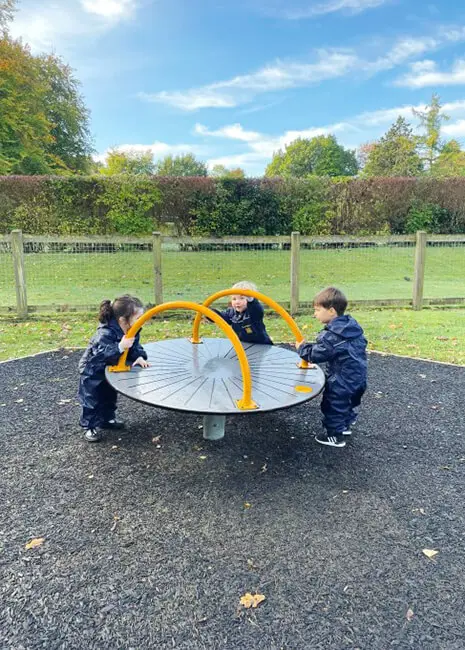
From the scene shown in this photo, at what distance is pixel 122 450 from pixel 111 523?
877mm

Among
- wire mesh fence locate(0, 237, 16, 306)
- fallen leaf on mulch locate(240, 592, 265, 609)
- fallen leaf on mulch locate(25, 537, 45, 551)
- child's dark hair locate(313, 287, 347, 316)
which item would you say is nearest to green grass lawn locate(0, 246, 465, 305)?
wire mesh fence locate(0, 237, 16, 306)

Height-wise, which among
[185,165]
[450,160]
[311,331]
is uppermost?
[185,165]

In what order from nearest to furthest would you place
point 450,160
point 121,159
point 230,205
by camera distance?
point 230,205 < point 450,160 < point 121,159

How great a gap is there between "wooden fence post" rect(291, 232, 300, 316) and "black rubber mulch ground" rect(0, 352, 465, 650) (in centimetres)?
437

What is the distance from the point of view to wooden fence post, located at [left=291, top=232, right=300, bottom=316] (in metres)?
8.09

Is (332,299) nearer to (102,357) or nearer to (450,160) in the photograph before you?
(102,357)

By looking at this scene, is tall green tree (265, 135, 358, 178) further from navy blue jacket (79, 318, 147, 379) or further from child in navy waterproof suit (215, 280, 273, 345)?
navy blue jacket (79, 318, 147, 379)

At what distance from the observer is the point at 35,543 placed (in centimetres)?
240

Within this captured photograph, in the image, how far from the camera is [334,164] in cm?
6444

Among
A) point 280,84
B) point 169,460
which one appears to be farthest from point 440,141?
point 169,460

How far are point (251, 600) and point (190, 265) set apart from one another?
21.9ft

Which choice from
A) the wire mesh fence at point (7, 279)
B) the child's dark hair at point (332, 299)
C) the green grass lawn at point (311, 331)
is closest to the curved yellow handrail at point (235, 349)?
the child's dark hair at point (332, 299)

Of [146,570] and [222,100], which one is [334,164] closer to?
[222,100]

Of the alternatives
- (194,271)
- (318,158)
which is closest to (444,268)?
(194,271)
